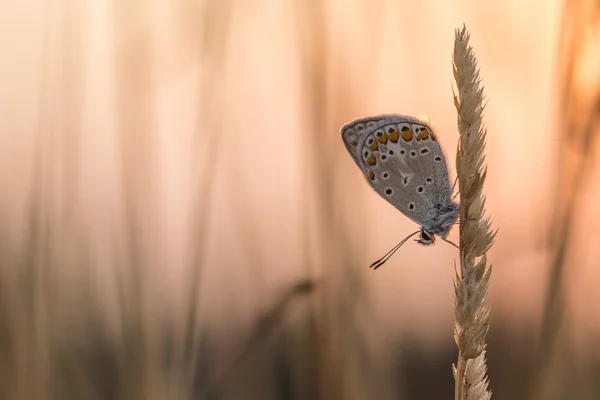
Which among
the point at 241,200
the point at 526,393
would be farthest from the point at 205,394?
the point at 526,393

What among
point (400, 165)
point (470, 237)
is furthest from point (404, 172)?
point (470, 237)

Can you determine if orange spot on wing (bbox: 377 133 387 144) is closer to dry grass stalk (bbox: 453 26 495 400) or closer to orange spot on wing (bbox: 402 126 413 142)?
orange spot on wing (bbox: 402 126 413 142)

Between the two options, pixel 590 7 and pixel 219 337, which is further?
pixel 219 337

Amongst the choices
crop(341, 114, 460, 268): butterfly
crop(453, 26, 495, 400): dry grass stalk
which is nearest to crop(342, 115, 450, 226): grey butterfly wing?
crop(341, 114, 460, 268): butterfly

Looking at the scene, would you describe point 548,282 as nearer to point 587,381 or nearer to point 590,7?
point 587,381

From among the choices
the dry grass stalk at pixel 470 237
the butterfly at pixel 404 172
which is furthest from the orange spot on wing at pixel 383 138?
the dry grass stalk at pixel 470 237

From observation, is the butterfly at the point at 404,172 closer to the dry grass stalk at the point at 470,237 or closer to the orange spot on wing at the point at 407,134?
the orange spot on wing at the point at 407,134
